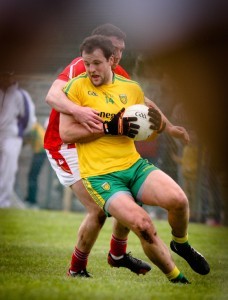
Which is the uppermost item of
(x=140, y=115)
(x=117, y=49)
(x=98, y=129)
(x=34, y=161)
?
(x=117, y=49)

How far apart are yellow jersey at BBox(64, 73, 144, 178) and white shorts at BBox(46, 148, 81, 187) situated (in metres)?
0.48

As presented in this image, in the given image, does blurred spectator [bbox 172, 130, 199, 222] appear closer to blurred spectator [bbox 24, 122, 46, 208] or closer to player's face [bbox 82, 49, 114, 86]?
player's face [bbox 82, 49, 114, 86]

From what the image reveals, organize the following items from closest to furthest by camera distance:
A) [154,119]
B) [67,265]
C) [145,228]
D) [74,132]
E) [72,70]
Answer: [145,228] → [154,119] → [74,132] → [72,70] → [67,265]

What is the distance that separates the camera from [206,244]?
639cm

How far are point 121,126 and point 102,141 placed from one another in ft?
0.91

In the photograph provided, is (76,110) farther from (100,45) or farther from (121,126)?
(100,45)

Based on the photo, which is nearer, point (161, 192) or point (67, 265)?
point (161, 192)

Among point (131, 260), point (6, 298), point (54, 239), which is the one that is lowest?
point (54, 239)

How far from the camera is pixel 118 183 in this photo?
3221 mm

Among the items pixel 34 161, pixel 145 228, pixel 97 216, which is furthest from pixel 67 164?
pixel 34 161

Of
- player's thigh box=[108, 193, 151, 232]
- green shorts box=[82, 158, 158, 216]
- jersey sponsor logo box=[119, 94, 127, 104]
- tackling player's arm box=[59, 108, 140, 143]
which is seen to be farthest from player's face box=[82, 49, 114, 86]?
player's thigh box=[108, 193, 151, 232]

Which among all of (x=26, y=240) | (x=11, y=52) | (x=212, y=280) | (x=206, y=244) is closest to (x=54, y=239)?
(x=26, y=240)

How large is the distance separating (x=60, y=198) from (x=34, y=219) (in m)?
2.39

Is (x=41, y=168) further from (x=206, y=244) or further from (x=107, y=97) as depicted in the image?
(x=107, y=97)
